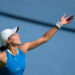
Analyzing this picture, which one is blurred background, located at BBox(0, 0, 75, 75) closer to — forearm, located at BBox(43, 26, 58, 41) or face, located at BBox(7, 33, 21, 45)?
forearm, located at BBox(43, 26, 58, 41)

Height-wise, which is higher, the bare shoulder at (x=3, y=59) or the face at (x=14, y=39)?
the face at (x=14, y=39)

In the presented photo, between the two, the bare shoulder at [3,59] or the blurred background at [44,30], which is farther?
the blurred background at [44,30]

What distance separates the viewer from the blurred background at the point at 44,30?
270 cm

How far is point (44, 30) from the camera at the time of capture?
2902 millimetres

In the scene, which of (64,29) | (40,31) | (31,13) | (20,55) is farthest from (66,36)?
(20,55)

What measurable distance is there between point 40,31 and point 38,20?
15cm

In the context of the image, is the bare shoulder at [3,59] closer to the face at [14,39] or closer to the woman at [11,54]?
the woman at [11,54]

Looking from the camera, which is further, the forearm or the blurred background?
the blurred background

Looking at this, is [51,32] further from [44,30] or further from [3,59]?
[44,30]

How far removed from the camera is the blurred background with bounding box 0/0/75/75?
270 cm

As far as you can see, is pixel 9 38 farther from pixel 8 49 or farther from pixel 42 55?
pixel 42 55

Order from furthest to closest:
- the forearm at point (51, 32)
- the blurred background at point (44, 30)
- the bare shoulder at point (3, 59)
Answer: the blurred background at point (44, 30) < the forearm at point (51, 32) < the bare shoulder at point (3, 59)

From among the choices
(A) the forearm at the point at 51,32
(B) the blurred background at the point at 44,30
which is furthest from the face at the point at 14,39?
(B) the blurred background at the point at 44,30

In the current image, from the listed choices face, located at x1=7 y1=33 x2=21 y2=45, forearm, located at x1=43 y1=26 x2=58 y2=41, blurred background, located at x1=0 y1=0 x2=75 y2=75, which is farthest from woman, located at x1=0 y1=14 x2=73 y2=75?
blurred background, located at x1=0 y1=0 x2=75 y2=75
